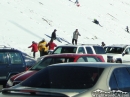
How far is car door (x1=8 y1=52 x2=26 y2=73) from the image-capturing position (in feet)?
54.9

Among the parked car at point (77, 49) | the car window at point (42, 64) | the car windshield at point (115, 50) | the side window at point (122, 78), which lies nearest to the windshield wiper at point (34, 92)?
the side window at point (122, 78)

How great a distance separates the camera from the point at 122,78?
7.80m

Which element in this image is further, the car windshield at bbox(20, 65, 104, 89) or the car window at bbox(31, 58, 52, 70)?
the car window at bbox(31, 58, 52, 70)

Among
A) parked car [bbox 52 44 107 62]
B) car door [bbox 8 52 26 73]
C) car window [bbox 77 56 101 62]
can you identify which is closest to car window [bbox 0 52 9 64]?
car door [bbox 8 52 26 73]

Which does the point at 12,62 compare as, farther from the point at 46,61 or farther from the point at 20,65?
the point at 46,61

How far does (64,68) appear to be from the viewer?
777 cm

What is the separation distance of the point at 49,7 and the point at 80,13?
5729 millimetres

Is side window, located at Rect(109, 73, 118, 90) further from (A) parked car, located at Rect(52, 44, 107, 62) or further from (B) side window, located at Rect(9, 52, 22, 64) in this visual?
(A) parked car, located at Rect(52, 44, 107, 62)

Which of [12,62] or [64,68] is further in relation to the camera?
[12,62]

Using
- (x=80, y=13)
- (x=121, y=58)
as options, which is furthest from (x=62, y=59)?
(x=80, y=13)

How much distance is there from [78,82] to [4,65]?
9.65 m

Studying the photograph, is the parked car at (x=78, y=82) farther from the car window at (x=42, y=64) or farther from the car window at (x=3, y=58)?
the car window at (x=3, y=58)

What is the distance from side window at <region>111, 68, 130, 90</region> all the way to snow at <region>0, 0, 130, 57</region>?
27.7 metres

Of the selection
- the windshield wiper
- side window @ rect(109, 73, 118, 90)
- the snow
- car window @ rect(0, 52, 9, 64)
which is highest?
the snow
